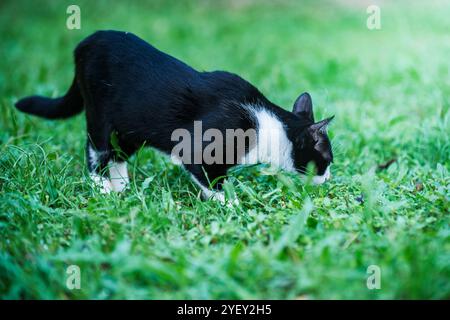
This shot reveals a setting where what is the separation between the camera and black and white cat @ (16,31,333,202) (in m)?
2.89

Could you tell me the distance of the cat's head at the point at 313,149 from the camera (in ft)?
9.63

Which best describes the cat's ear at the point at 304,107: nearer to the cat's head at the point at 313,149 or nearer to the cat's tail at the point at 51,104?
the cat's head at the point at 313,149

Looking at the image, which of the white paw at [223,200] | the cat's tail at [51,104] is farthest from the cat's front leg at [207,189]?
the cat's tail at [51,104]

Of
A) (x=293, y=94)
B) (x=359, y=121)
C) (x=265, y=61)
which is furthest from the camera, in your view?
(x=265, y=61)

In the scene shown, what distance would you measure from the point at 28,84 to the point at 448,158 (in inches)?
160

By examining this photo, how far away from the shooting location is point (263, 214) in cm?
260

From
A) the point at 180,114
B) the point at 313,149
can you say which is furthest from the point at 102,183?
the point at 313,149

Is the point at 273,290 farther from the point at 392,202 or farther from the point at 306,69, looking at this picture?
the point at 306,69

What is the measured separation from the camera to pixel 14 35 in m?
7.08

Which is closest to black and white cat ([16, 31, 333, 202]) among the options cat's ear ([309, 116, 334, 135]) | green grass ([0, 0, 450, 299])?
cat's ear ([309, 116, 334, 135])

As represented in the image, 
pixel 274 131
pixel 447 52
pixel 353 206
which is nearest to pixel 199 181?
pixel 274 131

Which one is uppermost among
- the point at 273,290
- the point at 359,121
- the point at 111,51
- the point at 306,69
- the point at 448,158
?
the point at 306,69

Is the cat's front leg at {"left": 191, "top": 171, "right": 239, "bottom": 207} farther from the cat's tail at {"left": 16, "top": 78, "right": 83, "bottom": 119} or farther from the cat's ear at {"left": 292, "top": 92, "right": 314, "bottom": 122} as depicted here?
the cat's tail at {"left": 16, "top": 78, "right": 83, "bottom": 119}

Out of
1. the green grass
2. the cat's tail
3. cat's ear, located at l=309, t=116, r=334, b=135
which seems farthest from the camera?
the cat's tail
